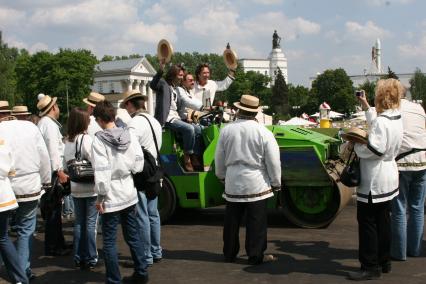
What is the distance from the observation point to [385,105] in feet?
18.7

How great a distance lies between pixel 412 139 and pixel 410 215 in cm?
88

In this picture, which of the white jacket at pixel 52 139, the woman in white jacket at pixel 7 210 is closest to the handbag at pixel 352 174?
the woman in white jacket at pixel 7 210

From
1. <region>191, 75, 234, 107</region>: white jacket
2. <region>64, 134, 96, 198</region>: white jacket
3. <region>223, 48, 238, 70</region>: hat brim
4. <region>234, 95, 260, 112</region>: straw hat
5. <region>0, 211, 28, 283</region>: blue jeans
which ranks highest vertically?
<region>223, 48, 238, 70</region>: hat brim

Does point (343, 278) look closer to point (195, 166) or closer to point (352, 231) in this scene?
point (352, 231)

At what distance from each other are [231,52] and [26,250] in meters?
4.48

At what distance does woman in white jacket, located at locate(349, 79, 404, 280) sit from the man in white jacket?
126 inches

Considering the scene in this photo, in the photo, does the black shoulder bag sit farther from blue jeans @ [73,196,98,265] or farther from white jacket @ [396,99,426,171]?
white jacket @ [396,99,426,171]

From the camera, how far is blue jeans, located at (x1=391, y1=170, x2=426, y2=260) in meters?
6.15

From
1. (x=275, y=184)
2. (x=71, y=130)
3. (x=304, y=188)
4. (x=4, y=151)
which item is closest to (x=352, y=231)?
(x=304, y=188)

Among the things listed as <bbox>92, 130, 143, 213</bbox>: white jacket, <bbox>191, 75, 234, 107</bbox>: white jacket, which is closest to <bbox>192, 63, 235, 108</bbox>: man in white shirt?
<bbox>191, 75, 234, 107</bbox>: white jacket

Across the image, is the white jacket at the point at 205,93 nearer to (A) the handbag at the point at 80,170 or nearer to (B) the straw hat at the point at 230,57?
(B) the straw hat at the point at 230,57

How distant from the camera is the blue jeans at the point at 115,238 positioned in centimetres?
516

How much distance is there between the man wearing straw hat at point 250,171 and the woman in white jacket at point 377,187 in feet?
3.19

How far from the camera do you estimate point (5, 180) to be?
16.5ft
